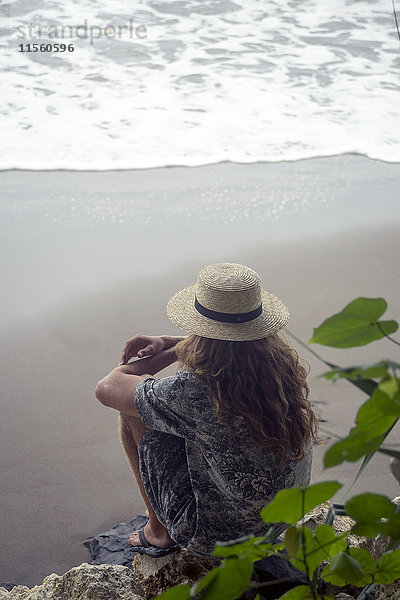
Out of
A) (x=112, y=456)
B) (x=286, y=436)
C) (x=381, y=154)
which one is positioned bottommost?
(x=112, y=456)

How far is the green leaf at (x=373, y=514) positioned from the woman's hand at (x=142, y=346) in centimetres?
157

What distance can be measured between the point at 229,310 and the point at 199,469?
429mm

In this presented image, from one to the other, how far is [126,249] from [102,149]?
60.9 inches

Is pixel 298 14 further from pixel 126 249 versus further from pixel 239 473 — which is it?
pixel 239 473

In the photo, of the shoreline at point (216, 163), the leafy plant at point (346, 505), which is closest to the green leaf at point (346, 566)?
the leafy plant at point (346, 505)

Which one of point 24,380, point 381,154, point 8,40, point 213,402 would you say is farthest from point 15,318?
point 8,40

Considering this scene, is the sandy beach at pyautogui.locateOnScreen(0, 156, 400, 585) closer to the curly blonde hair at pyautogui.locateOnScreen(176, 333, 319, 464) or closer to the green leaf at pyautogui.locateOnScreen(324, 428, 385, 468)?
the curly blonde hair at pyautogui.locateOnScreen(176, 333, 319, 464)

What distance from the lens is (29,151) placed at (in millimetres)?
4898

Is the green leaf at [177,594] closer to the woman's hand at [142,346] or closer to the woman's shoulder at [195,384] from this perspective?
the woman's shoulder at [195,384]

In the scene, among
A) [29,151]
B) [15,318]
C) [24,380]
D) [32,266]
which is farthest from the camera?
[29,151]

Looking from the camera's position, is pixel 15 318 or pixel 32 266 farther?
pixel 32 266

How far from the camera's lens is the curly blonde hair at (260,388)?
1.62 m

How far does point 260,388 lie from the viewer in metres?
1.65

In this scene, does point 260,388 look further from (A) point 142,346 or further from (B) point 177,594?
(B) point 177,594
